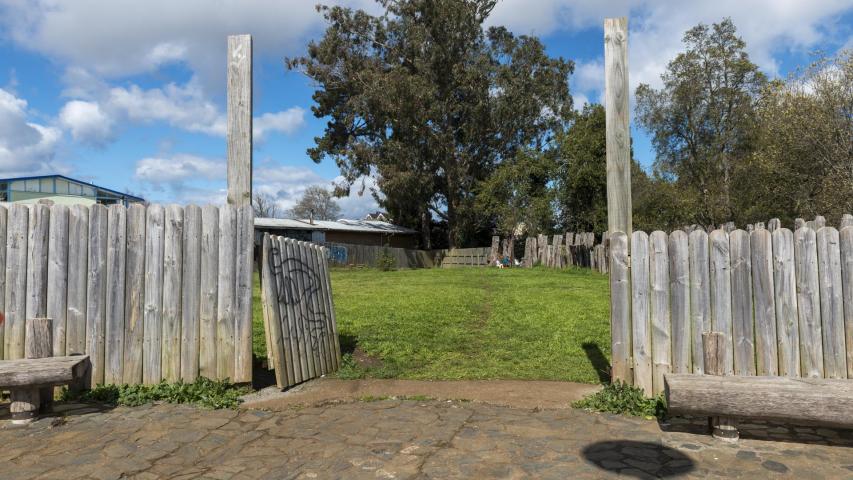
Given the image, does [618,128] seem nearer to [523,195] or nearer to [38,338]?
[38,338]

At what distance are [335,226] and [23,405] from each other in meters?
38.9

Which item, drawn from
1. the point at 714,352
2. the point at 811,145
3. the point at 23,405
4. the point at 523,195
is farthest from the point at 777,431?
the point at 523,195

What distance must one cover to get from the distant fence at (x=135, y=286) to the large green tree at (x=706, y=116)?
35.8 metres

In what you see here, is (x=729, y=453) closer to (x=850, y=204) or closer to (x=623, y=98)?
(x=623, y=98)

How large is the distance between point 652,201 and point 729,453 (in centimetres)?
3758

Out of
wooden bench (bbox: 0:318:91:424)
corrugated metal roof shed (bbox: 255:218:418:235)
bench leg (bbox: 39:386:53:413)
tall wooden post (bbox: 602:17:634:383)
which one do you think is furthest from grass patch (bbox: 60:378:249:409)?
corrugated metal roof shed (bbox: 255:218:418:235)

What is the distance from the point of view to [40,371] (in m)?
5.00

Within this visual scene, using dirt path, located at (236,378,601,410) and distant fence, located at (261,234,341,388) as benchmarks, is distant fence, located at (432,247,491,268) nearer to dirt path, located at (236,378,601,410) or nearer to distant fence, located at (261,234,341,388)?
distant fence, located at (261,234,341,388)

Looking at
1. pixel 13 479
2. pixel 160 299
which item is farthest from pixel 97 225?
pixel 13 479

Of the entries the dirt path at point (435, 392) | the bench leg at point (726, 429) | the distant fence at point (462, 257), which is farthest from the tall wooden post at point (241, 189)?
the distant fence at point (462, 257)

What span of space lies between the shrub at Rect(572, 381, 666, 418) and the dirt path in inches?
10.1

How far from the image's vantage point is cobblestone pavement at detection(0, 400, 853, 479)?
→ 400 centimetres

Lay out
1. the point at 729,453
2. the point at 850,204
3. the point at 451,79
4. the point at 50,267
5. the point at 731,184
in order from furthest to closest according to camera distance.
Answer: the point at 451,79 → the point at 731,184 → the point at 850,204 → the point at 50,267 → the point at 729,453

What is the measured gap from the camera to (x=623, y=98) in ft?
19.5
